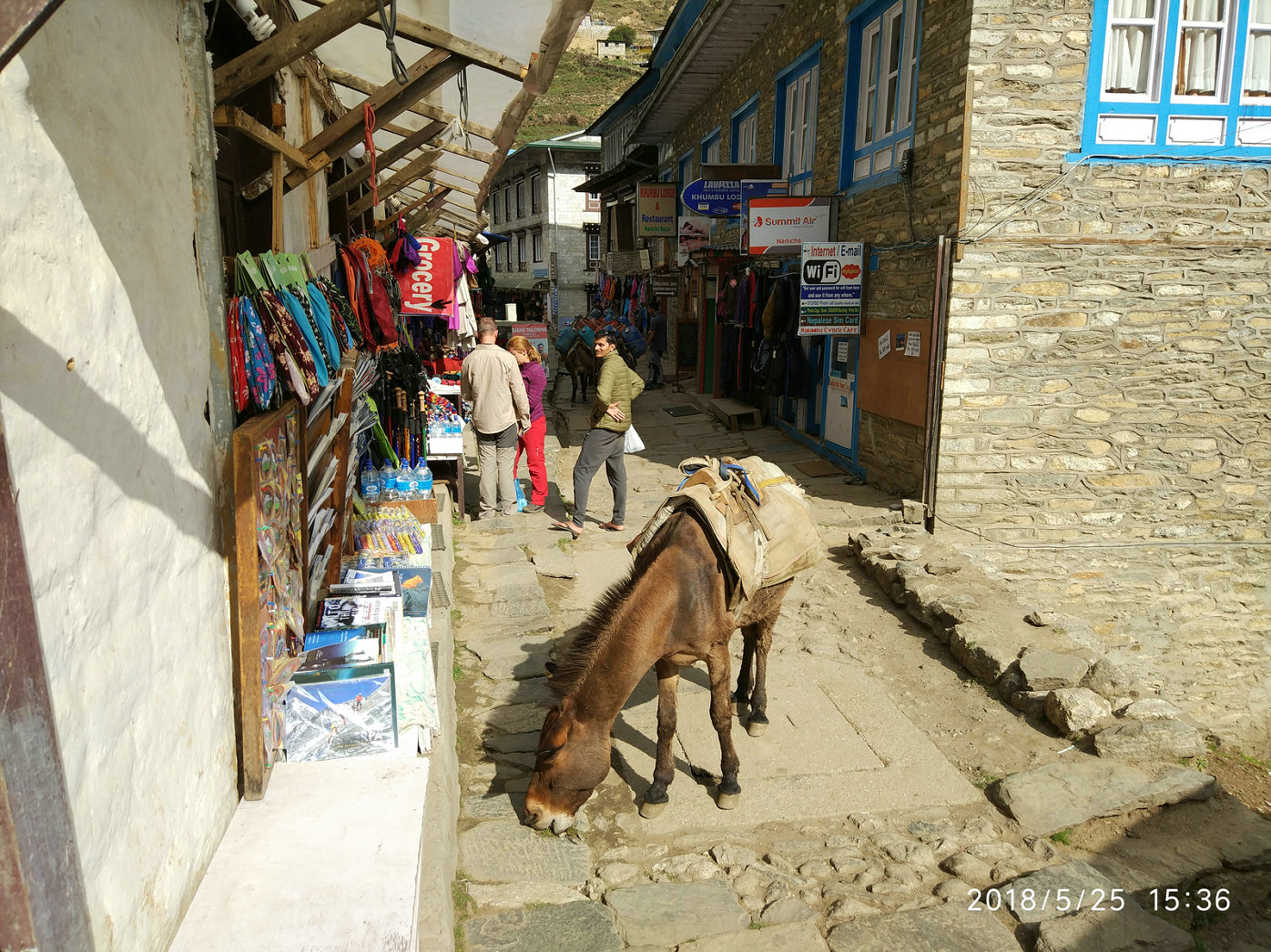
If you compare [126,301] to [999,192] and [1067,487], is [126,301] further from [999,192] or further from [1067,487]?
[1067,487]

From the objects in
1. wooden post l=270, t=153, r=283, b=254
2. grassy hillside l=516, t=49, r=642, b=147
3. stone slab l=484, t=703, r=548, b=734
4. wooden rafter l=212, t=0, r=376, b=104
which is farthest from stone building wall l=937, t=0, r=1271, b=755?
grassy hillside l=516, t=49, r=642, b=147

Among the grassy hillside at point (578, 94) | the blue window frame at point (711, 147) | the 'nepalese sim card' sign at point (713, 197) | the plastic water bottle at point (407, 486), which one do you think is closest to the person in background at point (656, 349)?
the blue window frame at point (711, 147)

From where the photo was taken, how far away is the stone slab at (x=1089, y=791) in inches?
168

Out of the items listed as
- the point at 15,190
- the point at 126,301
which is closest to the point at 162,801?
the point at 126,301

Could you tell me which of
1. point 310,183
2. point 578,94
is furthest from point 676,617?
point 578,94

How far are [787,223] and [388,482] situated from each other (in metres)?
6.47

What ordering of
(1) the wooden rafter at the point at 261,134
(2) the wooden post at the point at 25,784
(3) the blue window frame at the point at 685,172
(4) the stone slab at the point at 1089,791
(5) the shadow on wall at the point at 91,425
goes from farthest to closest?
(3) the blue window frame at the point at 685,172 < (4) the stone slab at the point at 1089,791 < (1) the wooden rafter at the point at 261,134 < (5) the shadow on wall at the point at 91,425 < (2) the wooden post at the point at 25,784

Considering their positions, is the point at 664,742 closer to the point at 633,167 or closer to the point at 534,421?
the point at 534,421

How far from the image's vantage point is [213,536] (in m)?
2.91

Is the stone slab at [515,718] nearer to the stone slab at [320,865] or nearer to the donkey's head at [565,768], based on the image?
the donkey's head at [565,768]

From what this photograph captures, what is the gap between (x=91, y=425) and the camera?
2.00 metres

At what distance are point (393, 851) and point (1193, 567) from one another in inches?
340

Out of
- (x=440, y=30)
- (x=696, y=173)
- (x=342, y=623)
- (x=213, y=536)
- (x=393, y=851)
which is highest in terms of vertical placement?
(x=696, y=173)

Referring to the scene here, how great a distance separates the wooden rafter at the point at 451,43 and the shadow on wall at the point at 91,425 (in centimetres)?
216
